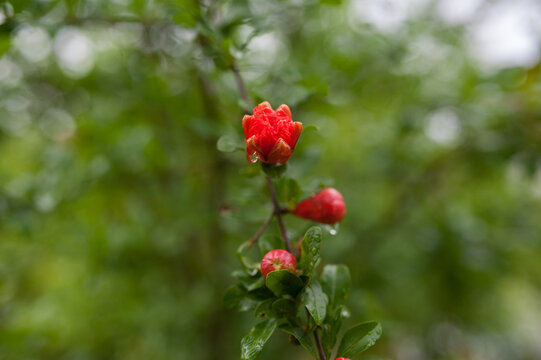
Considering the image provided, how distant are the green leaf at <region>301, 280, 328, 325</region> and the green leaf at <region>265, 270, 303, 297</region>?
0.5 inches

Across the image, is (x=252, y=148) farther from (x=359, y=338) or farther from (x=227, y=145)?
(x=359, y=338)

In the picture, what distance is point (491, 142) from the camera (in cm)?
115

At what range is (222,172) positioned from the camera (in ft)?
3.96

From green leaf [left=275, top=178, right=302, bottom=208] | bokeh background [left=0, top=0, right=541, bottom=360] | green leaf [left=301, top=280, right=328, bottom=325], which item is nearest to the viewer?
green leaf [left=301, top=280, right=328, bottom=325]

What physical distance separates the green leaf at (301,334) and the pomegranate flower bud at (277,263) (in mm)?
71

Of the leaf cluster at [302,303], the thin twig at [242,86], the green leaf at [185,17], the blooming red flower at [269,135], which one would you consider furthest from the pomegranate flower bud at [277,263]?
the green leaf at [185,17]

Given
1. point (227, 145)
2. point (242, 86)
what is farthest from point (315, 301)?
point (242, 86)

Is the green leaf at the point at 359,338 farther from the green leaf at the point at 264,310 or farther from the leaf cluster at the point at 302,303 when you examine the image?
the green leaf at the point at 264,310

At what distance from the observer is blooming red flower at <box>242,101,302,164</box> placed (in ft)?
1.50

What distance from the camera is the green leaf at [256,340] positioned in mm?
439

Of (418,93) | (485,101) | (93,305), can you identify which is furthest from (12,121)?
(485,101)

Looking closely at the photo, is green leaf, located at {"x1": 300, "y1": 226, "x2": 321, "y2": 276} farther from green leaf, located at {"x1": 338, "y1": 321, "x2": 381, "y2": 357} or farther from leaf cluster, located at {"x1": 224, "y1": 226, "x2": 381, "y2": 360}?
green leaf, located at {"x1": 338, "y1": 321, "x2": 381, "y2": 357}

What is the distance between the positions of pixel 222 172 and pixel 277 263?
2.53ft

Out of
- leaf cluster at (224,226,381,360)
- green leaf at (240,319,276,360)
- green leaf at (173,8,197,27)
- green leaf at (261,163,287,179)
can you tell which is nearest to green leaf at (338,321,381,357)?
leaf cluster at (224,226,381,360)
